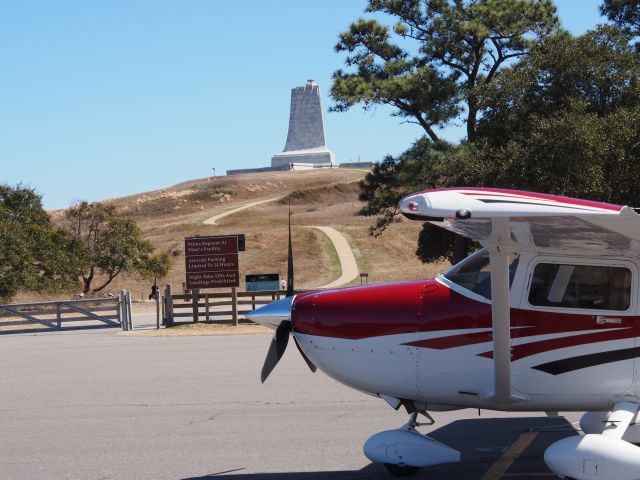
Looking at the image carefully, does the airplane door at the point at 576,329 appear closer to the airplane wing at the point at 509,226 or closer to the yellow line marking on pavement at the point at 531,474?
the airplane wing at the point at 509,226

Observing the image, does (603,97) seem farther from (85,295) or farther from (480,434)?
(85,295)

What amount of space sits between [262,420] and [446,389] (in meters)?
3.30

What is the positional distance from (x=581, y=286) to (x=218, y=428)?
4359 mm

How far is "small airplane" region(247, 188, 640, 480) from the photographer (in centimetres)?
668

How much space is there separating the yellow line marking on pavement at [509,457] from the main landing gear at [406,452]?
18.2 inches

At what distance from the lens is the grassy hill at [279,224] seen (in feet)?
171

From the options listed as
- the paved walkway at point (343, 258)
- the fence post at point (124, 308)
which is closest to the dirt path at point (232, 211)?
the paved walkway at point (343, 258)

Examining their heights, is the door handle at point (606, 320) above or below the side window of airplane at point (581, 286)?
below

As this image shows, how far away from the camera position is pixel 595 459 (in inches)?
237

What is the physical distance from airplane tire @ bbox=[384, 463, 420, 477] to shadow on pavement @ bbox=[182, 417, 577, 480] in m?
0.10

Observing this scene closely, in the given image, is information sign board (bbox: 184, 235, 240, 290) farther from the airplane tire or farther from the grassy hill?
the airplane tire

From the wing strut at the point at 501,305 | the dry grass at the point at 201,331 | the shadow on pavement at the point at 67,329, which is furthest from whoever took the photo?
the shadow on pavement at the point at 67,329

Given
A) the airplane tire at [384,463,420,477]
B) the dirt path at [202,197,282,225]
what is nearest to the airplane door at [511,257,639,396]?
the airplane tire at [384,463,420,477]

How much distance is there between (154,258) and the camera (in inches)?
1858
